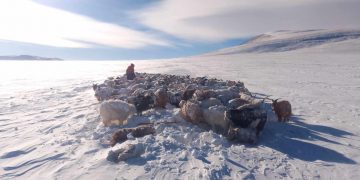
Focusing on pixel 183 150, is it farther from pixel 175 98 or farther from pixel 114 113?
pixel 175 98

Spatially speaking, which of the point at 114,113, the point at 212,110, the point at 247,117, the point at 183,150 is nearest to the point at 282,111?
the point at 247,117

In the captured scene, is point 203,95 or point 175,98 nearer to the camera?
point 203,95

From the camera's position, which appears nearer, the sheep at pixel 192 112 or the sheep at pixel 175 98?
the sheep at pixel 192 112

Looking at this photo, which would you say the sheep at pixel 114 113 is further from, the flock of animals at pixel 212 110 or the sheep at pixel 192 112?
the sheep at pixel 192 112

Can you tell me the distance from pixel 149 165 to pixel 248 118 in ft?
6.15

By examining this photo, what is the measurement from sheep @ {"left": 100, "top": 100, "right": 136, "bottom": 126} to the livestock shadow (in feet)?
8.04

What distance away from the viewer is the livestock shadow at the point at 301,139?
5027mm

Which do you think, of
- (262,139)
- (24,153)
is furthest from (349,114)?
(24,153)

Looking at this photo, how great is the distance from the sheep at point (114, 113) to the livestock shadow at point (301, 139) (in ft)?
8.04

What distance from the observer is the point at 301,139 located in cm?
580

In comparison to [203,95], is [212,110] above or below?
below

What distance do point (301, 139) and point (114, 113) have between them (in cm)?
317

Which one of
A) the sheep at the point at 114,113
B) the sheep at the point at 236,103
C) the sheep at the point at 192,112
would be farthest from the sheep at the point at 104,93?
the sheep at the point at 236,103

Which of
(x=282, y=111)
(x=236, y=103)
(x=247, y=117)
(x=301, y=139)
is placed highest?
(x=236, y=103)
